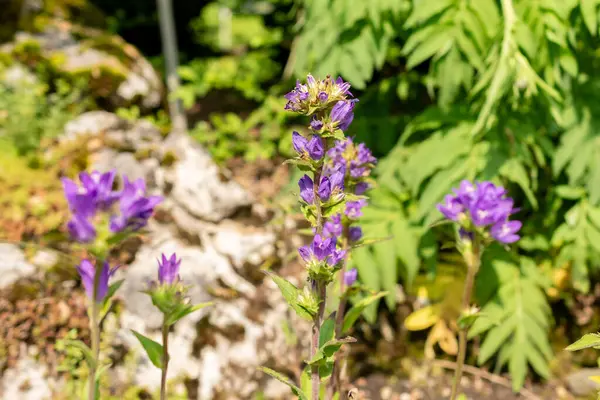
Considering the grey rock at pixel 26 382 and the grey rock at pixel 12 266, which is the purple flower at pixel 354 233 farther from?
the grey rock at pixel 12 266

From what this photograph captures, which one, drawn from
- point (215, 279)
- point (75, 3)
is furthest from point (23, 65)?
point (215, 279)

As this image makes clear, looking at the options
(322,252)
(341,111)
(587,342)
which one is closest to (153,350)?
(322,252)

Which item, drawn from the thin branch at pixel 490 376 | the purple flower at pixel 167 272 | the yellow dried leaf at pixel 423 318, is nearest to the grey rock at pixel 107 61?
the yellow dried leaf at pixel 423 318

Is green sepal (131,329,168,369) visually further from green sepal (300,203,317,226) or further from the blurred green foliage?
the blurred green foliage

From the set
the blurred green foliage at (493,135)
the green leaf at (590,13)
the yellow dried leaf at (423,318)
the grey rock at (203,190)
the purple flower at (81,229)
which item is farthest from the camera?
the grey rock at (203,190)

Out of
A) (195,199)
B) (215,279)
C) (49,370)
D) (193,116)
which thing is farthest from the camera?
(193,116)

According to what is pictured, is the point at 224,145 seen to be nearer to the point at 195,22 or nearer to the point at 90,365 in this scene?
the point at 195,22

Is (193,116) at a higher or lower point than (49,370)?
higher
